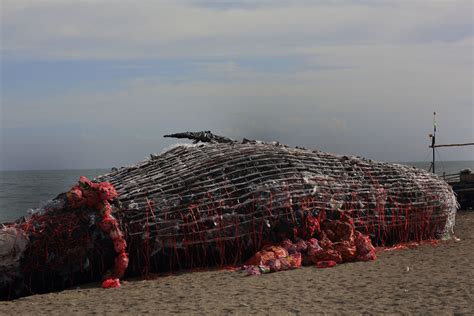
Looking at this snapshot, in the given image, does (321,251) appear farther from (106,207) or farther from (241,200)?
(106,207)

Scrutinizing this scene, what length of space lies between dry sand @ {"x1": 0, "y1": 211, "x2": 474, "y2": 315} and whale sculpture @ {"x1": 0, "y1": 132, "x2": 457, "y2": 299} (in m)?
0.58

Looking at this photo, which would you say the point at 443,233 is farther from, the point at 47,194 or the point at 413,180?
the point at 47,194

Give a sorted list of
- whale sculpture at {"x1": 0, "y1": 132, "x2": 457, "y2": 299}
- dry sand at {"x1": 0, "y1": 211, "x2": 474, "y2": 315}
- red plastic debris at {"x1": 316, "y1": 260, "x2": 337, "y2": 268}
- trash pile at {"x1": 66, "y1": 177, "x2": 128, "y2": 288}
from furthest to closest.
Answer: red plastic debris at {"x1": 316, "y1": 260, "x2": 337, "y2": 268} < trash pile at {"x1": 66, "y1": 177, "x2": 128, "y2": 288} < whale sculpture at {"x1": 0, "y1": 132, "x2": 457, "y2": 299} < dry sand at {"x1": 0, "y1": 211, "x2": 474, "y2": 315}

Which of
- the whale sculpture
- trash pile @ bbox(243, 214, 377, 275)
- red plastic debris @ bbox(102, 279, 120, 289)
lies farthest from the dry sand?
the whale sculpture

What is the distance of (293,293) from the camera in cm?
992

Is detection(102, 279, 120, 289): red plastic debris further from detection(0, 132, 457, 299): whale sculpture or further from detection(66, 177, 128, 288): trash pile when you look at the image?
detection(0, 132, 457, 299): whale sculpture

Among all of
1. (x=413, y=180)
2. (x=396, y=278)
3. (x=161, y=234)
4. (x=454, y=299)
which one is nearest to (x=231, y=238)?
(x=161, y=234)

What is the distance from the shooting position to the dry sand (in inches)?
355

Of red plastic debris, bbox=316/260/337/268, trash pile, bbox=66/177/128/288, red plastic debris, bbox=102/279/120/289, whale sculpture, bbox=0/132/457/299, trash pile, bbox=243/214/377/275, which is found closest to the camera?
red plastic debris, bbox=102/279/120/289

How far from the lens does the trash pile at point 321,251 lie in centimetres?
1200

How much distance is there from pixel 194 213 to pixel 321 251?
2841mm

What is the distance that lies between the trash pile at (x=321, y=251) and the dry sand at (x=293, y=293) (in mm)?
289

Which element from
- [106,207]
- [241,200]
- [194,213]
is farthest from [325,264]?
[106,207]

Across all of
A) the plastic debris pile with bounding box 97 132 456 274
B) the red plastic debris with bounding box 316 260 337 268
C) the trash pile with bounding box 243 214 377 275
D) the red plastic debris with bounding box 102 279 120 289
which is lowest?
the red plastic debris with bounding box 102 279 120 289
